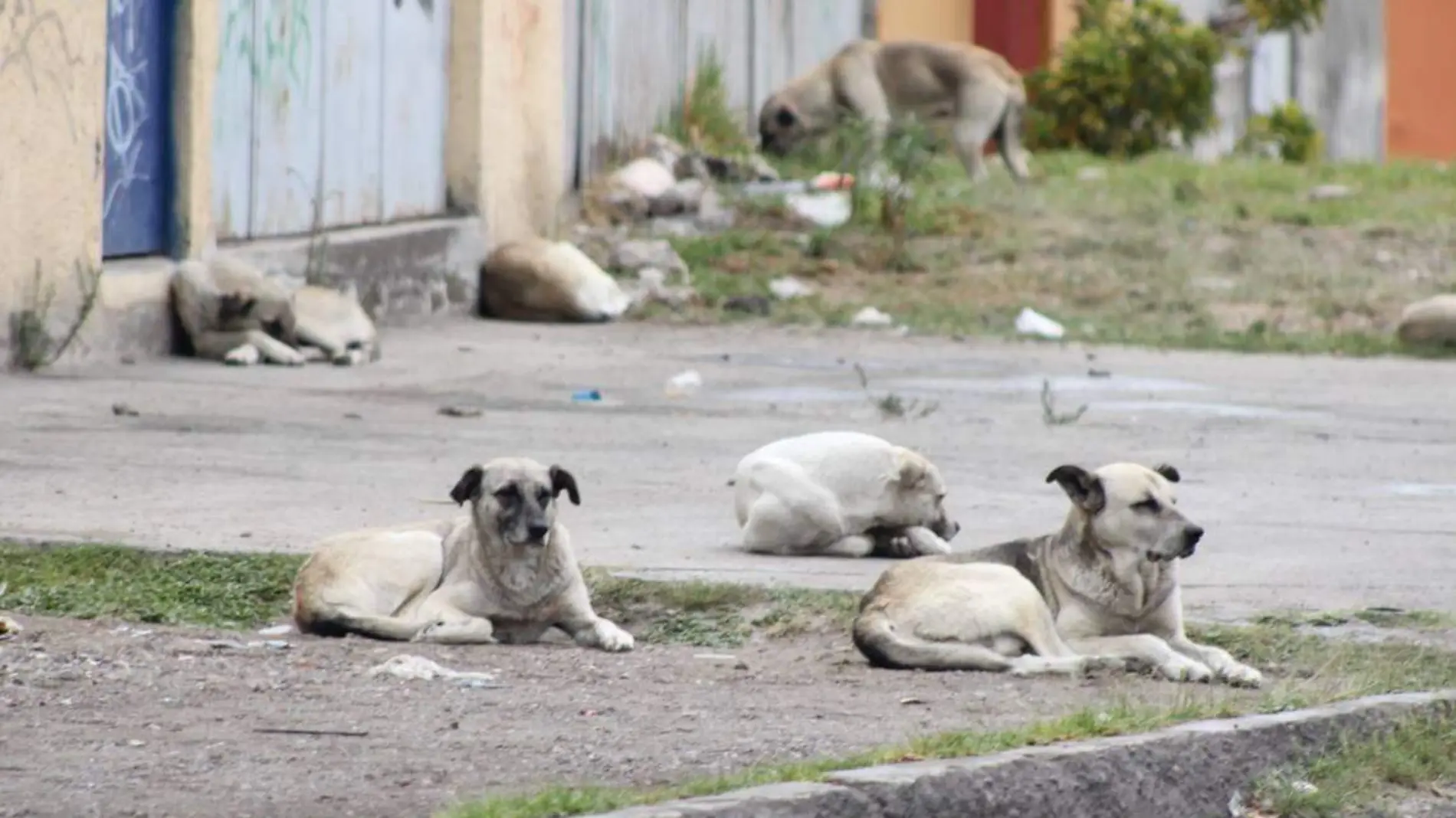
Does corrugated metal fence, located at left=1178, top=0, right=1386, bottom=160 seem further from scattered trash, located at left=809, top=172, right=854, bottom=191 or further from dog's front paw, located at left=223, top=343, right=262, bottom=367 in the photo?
dog's front paw, located at left=223, top=343, right=262, bottom=367

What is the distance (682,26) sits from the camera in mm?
20094

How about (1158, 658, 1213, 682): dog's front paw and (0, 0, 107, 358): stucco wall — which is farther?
(0, 0, 107, 358): stucco wall

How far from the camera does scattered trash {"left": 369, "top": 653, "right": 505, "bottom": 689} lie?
18.3ft

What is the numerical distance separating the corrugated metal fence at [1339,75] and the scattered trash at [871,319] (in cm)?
1739

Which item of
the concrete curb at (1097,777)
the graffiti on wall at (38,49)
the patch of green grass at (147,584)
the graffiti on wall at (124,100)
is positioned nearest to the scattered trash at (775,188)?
the graffiti on wall at (124,100)

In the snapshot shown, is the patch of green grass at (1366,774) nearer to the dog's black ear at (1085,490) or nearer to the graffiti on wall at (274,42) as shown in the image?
the dog's black ear at (1085,490)

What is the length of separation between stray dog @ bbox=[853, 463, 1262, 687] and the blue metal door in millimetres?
6585

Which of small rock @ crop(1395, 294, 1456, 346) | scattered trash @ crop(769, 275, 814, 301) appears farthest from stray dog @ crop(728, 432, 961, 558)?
scattered trash @ crop(769, 275, 814, 301)

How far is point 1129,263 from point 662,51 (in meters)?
4.30

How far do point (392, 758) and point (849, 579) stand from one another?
242cm

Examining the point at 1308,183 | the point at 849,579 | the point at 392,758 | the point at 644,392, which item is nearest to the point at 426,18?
the point at 644,392

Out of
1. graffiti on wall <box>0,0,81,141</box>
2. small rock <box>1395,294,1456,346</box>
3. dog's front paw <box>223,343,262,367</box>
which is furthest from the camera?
small rock <box>1395,294,1456,346</box>

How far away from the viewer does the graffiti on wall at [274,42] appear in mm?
13008

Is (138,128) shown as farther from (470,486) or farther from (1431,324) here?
(1431,324)
